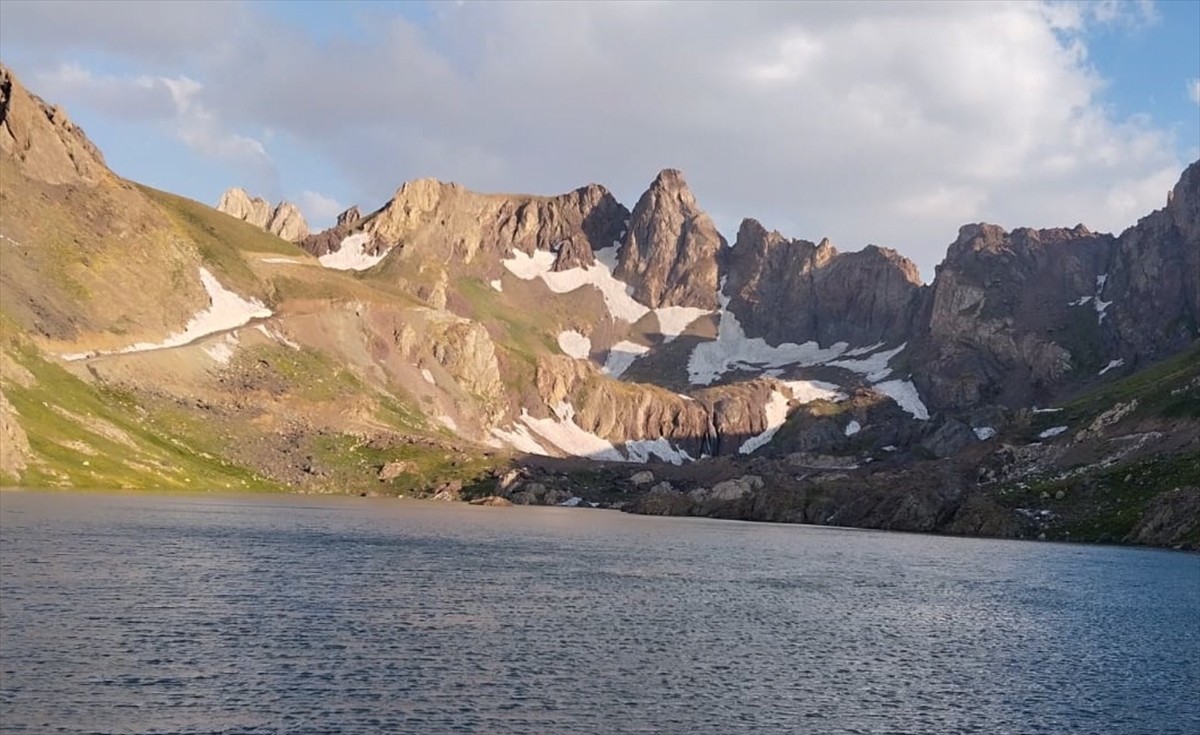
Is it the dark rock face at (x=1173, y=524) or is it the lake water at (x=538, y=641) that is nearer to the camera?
the lake water at (x=538, y=641)

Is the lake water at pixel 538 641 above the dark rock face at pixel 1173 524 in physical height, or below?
below

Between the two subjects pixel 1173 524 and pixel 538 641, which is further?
pixel 1173 524

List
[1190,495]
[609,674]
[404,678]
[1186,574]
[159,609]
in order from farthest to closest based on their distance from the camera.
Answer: [1190,495], [1186,574], [159,609], [609,674], [404,678]

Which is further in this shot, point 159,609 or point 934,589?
point 934,589

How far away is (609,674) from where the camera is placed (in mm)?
63469

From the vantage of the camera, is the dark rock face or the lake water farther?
the dark rock face

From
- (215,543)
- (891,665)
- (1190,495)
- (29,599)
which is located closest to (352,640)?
(29,599)

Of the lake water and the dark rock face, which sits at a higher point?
the dark rock face

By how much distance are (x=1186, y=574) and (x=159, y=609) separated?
128 m

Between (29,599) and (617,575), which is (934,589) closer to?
(617,575)

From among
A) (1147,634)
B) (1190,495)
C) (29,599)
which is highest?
(1190,495)

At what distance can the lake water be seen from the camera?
175 ft

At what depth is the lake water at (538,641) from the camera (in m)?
53.2

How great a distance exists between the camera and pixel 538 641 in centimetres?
7206
